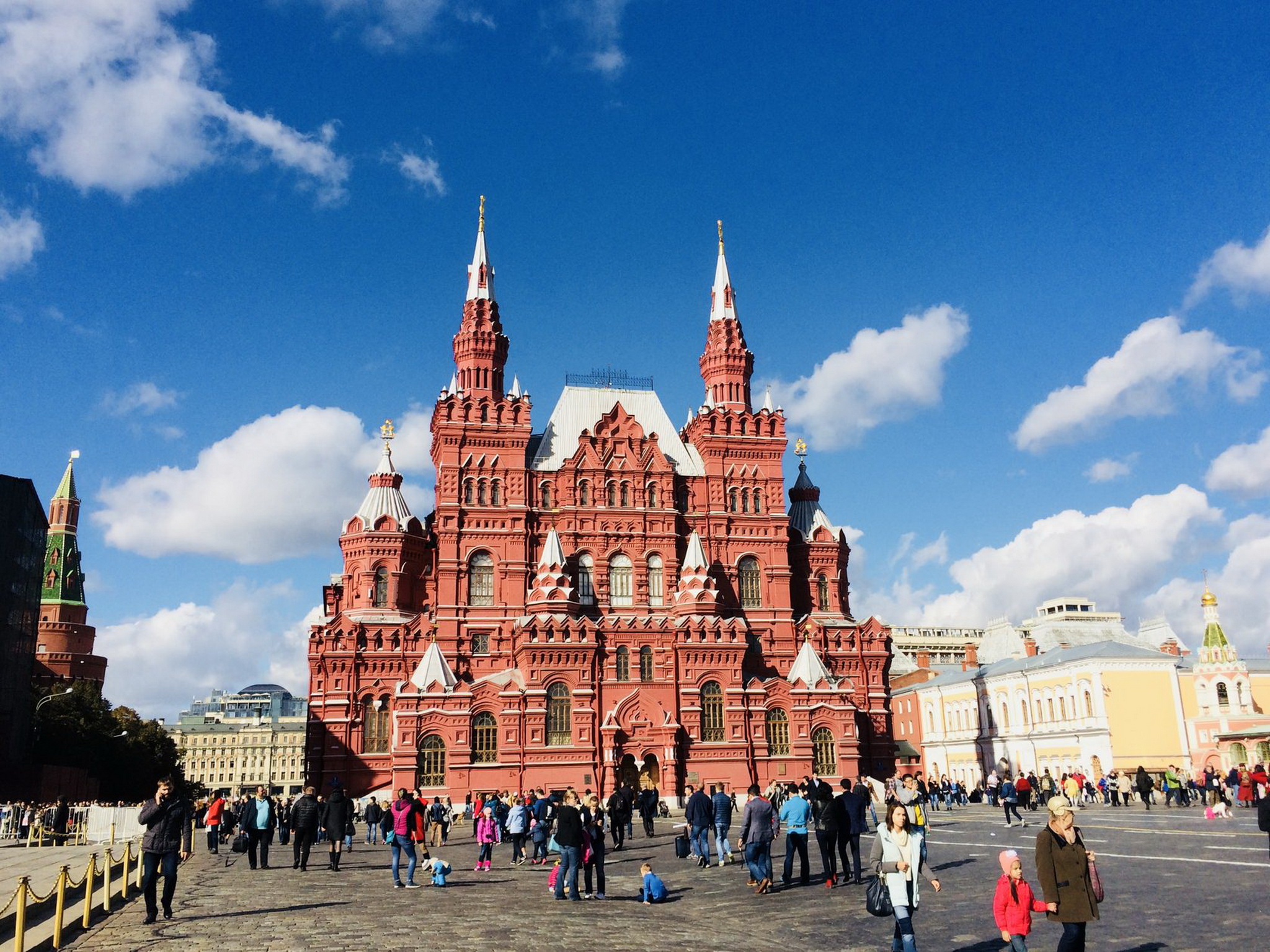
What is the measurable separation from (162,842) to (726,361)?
170 feet

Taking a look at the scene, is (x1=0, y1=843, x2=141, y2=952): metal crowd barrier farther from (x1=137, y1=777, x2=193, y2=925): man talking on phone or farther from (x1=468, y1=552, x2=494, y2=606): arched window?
(x1=468, y1=552, x2=494, y2=606): arched window

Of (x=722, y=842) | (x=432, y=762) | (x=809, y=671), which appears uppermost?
(x=809, y=671)

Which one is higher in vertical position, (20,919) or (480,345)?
(480,345)

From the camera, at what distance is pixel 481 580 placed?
58.6m

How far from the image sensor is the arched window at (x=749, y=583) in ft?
202

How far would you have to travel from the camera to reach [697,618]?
56.2 m

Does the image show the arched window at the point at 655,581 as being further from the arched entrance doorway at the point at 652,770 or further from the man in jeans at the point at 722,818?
the man in jeans at the point at 722,818

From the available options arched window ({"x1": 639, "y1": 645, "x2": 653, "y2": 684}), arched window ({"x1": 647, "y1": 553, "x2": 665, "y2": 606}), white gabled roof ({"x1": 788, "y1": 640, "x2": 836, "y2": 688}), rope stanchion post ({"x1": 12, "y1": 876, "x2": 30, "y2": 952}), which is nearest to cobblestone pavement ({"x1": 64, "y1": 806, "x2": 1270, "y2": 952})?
rope stanchion post ({"x1": 12, "y1": 876, "x2": 30, "y2": 952})

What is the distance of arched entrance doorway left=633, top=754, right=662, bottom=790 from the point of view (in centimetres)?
5391

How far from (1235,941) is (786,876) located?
31.3 ft

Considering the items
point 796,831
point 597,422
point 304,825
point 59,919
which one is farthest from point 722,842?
point 597,422

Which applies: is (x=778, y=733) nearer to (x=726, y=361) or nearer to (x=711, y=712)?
(x=711, y=712)

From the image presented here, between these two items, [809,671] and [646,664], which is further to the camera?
[809,671]

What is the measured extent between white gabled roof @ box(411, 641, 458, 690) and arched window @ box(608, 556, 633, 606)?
32.9 ft
